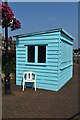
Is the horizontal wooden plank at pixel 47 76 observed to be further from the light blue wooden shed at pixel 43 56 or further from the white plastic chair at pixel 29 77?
Answer: the white plastic chair at pixel 29 77

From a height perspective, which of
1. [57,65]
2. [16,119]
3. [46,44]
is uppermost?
[46,44]

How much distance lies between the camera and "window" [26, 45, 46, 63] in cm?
1260

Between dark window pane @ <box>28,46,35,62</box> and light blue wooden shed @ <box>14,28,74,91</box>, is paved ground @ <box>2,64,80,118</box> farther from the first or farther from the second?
dark window pane @ <box>28,46,35,62</box>

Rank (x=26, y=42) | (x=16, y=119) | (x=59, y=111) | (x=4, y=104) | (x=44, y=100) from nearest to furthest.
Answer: (x=16, y=119) → (x=59, y=111) → (x=4, y=104) → (x=44, y=100) → (x=26, y=42)

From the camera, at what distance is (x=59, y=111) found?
8.05 metres

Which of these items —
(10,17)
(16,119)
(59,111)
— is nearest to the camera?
(16,119)

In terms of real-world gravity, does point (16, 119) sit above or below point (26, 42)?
below

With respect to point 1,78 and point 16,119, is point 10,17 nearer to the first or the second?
point 1,78

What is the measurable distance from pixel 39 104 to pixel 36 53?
13.3 feet

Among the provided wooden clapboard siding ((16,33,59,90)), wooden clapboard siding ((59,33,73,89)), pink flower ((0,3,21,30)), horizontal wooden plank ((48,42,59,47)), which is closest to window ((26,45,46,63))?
wooden clapboard siding ((16,33,59,90))

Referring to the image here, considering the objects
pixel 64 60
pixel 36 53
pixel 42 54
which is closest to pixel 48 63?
pixel 42 54

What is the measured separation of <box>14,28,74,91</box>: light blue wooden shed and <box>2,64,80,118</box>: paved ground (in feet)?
2.48

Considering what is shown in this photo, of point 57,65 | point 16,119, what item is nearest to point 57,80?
point 57,65

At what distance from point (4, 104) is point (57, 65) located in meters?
3.87
